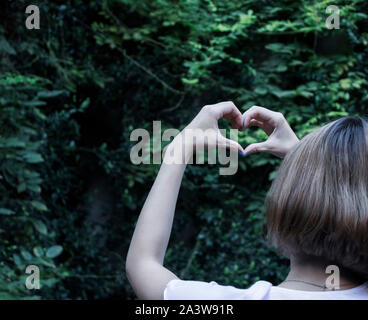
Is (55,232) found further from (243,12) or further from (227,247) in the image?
(243,12)

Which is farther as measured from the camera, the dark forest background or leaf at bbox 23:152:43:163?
the dark forest background

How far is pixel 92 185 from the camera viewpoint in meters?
4.49

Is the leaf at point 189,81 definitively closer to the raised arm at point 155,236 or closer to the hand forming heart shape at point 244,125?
the hand forming heart shape at point 244,125

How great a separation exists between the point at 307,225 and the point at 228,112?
1.10 ft

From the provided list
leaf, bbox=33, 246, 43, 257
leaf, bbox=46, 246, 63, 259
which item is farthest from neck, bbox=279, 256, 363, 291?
leaf, bbox=33, 246, 43, 257

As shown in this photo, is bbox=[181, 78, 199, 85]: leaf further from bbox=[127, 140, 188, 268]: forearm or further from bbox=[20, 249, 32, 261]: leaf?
bbox=[127, 140, 188, 268]: forearm

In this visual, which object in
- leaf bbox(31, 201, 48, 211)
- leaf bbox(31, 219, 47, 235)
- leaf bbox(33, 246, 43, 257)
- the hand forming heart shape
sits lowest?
leaf bbox(33, 246, 43, 257)

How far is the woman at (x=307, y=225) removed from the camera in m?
0.81

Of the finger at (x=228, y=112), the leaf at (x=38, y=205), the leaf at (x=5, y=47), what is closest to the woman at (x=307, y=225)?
the finger at (x=228, y=112)

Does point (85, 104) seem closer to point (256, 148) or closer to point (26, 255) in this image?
point (26, 255)

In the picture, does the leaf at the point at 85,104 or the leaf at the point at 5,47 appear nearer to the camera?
the leaf at the point at 5,47

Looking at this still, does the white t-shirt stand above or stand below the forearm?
below

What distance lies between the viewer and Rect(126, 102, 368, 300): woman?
0.81 metres

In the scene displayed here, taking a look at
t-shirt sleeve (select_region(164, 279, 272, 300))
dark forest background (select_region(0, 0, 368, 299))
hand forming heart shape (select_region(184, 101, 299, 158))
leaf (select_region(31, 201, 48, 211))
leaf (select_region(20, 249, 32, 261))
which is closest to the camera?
t-shirt sleeve (select_region(164, 279, 272, 300))
